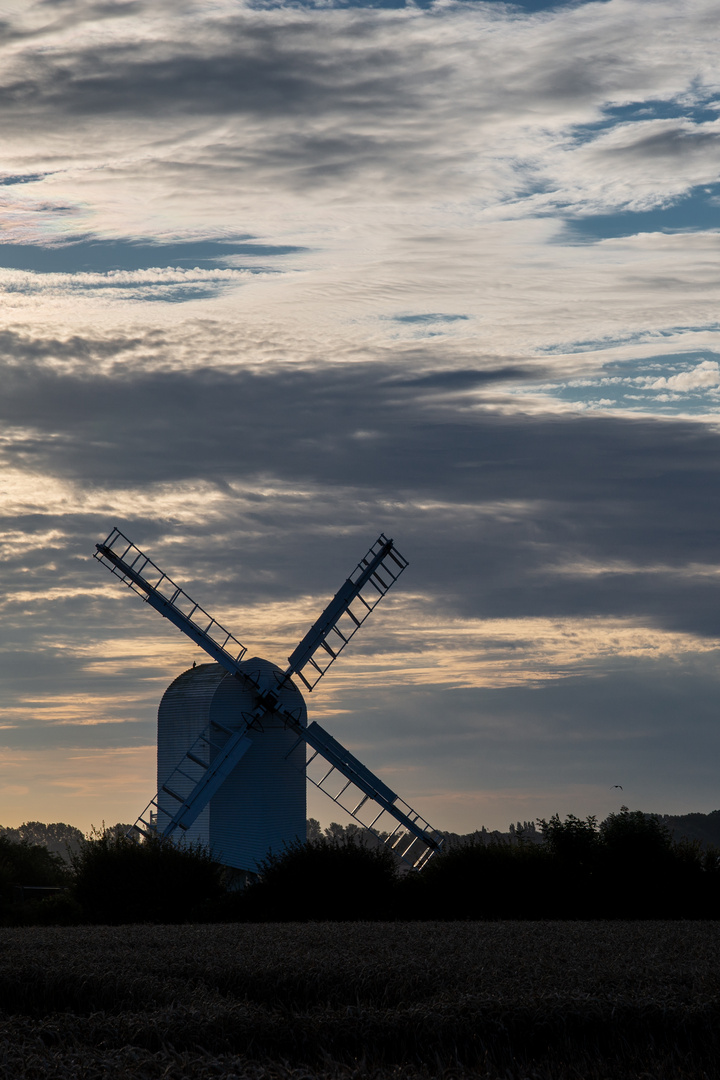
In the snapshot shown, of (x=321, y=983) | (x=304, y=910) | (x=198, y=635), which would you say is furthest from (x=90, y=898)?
(x=321, y=983)

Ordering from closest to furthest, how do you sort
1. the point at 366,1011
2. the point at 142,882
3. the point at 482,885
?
1. the point at 366,1011
2. the point at 482,885
3. the point at 142,882

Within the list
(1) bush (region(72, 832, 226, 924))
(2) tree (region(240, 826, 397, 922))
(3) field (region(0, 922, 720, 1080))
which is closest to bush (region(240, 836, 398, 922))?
(2) tree (region(240, 826, 397, 922))

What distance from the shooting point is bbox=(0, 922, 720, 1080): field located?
1061cm

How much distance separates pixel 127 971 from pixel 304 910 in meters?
16.9

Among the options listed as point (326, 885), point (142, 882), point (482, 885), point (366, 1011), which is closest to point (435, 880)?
point (482, 885)

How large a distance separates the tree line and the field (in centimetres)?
1440

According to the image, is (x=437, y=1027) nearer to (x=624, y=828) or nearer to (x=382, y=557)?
(x=624, y=828)

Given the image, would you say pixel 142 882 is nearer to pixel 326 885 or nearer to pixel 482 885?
pixel 326 885

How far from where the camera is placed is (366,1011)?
1303 cm

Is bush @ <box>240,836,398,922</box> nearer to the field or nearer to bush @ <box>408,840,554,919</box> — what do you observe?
bush @ <box>408,840,554,919</box>

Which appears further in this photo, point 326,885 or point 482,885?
point 326,885

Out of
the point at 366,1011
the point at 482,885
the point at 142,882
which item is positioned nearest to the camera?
the point at 366,1011

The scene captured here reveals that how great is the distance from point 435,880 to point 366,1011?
69.4 ft

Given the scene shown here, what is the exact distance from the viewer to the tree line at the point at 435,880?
1289 inches
